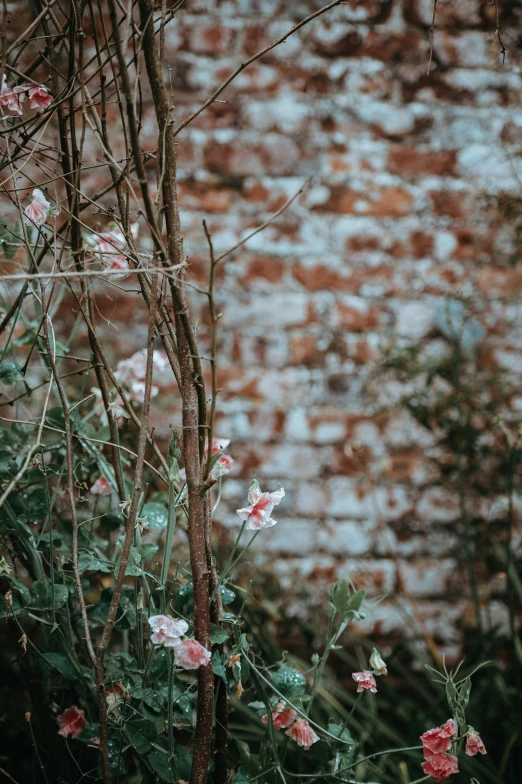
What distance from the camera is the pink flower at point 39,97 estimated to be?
0.82m

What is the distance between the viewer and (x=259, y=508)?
74cm

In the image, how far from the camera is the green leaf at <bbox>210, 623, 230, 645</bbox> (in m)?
0.71

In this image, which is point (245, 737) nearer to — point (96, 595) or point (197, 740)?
point (96, 595)

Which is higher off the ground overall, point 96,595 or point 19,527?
point 19,527

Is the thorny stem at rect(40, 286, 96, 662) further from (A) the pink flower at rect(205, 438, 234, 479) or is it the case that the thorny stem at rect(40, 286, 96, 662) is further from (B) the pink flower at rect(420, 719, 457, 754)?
(B) the pink flower at rect(420, 719, 457, 754)

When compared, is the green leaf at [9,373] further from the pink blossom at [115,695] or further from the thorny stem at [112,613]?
the pink blossom at [115,695]

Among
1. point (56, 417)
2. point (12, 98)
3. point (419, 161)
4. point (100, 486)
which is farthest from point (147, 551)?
point (419, 161)

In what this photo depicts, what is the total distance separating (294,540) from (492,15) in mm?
1568

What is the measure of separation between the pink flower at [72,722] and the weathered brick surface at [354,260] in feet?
2.79

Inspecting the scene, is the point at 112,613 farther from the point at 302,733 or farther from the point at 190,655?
the point at 302,733

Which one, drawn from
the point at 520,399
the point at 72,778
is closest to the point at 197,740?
the point at 72,778

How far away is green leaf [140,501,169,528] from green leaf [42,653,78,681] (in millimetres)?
211

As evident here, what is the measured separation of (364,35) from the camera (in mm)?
1596

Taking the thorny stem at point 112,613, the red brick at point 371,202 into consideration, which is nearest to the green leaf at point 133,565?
the thorny stem at point 112,613
